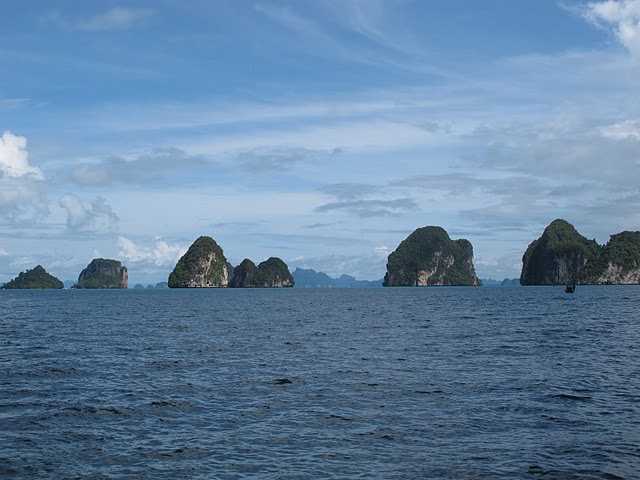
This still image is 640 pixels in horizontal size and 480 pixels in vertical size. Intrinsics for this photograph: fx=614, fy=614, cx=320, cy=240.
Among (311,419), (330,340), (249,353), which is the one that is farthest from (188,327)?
(311,419)

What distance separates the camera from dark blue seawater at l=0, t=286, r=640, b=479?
19.6m

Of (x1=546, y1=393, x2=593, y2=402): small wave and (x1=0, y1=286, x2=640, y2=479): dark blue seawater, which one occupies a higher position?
(x1=546, y1=393, x2=593, y2=402): small wave

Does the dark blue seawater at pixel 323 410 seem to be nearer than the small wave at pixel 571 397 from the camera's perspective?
Yes

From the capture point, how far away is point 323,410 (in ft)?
88.0

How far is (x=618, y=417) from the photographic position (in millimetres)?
25453

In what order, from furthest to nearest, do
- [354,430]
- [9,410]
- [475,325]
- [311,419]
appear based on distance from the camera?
[475,325] → [9,410] → [311,419] → [354,430]

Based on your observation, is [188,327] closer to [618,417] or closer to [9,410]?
[9,410]

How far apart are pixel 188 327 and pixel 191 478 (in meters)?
57.5

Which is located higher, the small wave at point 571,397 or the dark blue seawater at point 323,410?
the small wave at point 571,397

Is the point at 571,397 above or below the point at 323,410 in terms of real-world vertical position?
above

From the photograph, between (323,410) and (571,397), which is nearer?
(323,410)

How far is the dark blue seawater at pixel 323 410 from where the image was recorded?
19.6m

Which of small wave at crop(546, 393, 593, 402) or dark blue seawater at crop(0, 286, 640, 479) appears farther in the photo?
small wave at crop(546, 393, 593, 402)

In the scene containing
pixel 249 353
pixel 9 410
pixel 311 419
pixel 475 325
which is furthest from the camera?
pixel 475 325
